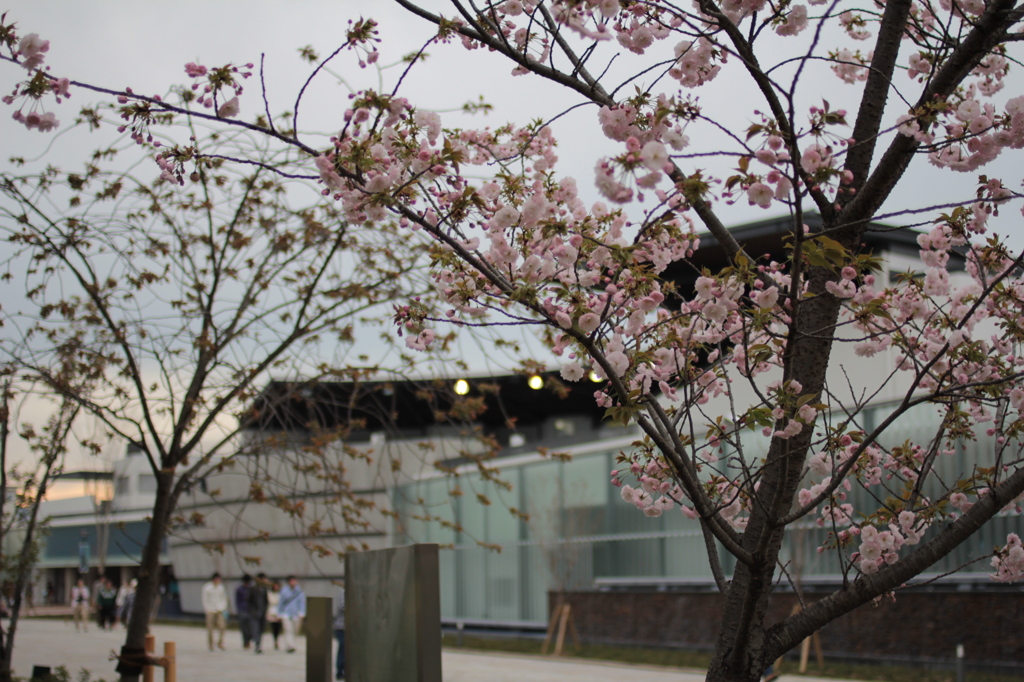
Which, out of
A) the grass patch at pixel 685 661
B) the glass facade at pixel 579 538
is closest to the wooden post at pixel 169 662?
the glass facade at pixel 579 538

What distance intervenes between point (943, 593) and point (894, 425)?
106 inches

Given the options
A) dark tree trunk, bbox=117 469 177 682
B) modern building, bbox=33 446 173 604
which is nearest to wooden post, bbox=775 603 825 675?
dark tree trunk, bbox=117 469 177 682

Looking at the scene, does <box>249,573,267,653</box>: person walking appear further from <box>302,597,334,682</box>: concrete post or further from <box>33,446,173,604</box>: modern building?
<box>33,446,173,604</box>: modern building

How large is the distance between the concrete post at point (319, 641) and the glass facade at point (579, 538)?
737 cm

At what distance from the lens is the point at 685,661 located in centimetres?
1634

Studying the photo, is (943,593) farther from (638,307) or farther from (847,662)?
(638,307)

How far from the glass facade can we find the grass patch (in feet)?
4.41

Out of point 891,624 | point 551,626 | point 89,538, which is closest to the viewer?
point 891,624

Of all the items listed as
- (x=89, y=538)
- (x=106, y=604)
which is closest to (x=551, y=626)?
(x=106, y=604)

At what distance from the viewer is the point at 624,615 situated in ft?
64.0

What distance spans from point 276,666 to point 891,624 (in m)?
9.76

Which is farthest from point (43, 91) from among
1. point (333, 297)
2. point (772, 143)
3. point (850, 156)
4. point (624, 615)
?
point (624, 615)

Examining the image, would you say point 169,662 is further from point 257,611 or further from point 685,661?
point 257,611

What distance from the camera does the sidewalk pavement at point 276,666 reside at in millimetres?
14273
